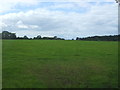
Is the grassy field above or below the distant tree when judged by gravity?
below

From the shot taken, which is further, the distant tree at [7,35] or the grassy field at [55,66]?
the distant tree at [7,35]

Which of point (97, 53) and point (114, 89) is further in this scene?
point (97, 53)

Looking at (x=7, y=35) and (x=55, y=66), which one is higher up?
(x=7, y=35)

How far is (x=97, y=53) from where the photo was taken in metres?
16.4

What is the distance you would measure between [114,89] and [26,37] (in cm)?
844

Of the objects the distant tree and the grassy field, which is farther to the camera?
the distant tree

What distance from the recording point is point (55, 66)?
12.6 metres

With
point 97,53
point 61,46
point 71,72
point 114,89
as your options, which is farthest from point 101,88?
point 61,46

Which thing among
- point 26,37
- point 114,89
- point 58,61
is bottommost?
point 114,89

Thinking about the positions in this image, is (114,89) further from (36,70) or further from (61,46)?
(61,46)

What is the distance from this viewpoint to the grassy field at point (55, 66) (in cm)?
1076

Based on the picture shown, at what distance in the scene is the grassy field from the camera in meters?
10.8

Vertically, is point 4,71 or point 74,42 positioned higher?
point 74,42

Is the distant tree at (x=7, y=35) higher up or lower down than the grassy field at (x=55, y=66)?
higher up
